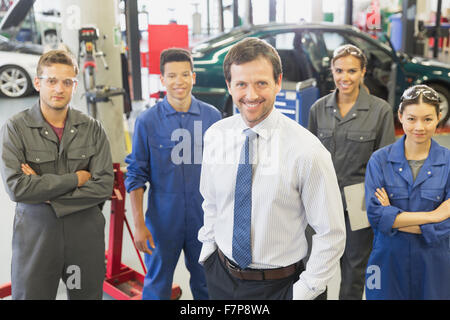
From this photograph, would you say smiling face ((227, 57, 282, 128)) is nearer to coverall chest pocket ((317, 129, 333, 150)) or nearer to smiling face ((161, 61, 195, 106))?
smiling face ((161, 61, 195, 106))

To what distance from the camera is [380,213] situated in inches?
84.7

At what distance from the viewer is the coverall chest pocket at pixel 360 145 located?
8.34 ft

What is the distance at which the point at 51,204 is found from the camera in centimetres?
214

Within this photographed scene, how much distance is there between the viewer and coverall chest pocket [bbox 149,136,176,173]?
2407 mm

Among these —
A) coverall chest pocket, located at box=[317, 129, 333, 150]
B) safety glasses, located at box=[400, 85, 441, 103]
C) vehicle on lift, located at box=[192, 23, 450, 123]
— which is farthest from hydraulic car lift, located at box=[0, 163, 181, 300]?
vehicle on lift, located at box=[192, 23, 450, 123]

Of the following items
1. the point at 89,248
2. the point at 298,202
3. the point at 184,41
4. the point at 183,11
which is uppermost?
the point at 183,11

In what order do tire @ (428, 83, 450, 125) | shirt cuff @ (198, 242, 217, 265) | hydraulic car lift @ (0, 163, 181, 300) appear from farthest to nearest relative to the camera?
tire @ (428, 83, 450, 125)
hydraulic car lift @ (0, 163, 181, 300)
shirt cuff @ (198, 242, 217, 265)

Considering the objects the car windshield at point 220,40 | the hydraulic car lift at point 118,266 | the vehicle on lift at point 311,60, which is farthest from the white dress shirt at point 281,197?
the car windshield at point 220,40

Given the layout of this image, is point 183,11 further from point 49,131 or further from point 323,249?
point 323,249

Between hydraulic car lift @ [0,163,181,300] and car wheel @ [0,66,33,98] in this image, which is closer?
hydraulic car lift @ [0,163,181,300]

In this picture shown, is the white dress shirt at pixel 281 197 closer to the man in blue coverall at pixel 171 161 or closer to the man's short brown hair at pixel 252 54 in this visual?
the man's short brown hair at pixel 252 54

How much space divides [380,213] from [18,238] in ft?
5.08

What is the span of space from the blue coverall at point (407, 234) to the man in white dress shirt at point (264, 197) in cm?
69

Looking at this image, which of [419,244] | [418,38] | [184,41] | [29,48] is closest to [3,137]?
[419,244]
